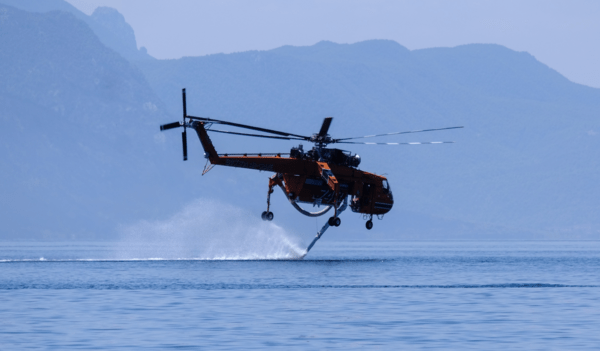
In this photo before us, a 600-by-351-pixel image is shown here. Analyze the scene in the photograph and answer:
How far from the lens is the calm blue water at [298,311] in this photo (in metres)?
37.9

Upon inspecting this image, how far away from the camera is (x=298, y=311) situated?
48.5 meters

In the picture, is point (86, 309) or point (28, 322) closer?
point (28, 322)

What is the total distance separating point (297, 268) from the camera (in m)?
85.9

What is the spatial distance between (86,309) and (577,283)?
34.8 m

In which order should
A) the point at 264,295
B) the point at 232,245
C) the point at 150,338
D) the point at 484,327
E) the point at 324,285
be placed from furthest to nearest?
the point at 232,245, the point at 324,285, the point at 264,295, the point at 484,327, the point at 150,338

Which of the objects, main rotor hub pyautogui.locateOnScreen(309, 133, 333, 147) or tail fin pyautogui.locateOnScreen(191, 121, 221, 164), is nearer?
tail fin pyautogui.locateOnScreen(191, 121, 221, 164)

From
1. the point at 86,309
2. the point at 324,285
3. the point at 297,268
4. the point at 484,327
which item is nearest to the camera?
the point at 484,327

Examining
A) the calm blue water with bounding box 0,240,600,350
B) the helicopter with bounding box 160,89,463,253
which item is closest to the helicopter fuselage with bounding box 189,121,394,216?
the helicopter with bounding box 160,89,463,253

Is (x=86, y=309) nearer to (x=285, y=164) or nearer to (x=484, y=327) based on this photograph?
(x=484, y=327)

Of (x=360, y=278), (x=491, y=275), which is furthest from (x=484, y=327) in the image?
(x=491, y=275)

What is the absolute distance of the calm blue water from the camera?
124 ft

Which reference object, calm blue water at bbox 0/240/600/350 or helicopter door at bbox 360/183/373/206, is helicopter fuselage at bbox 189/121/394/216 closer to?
helicopter door at bbox 360/183/373/206

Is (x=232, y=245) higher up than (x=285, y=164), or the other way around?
(x=285, y=164)

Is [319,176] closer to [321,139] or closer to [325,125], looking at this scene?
[321,139]
